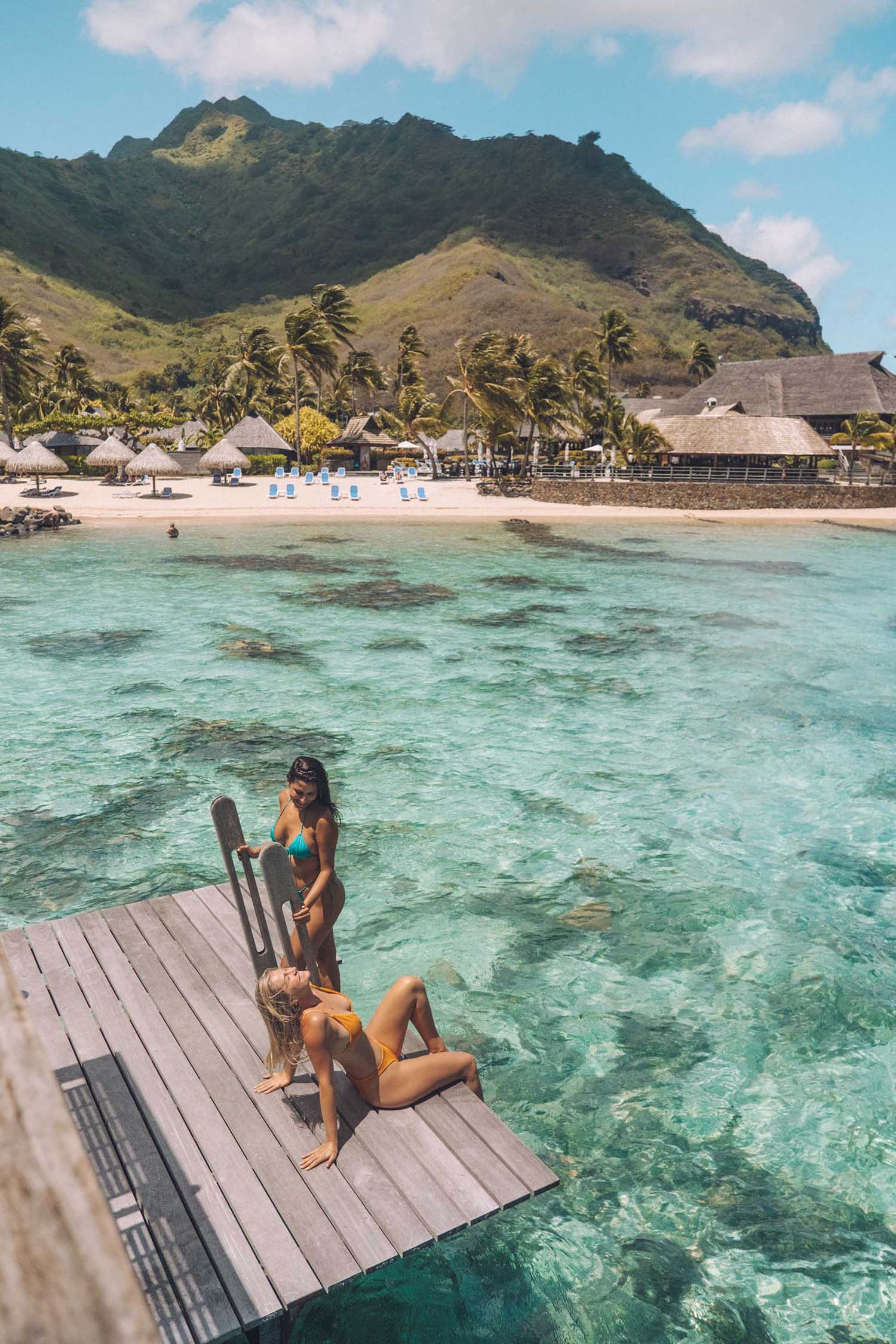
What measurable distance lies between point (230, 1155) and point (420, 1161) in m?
0.82

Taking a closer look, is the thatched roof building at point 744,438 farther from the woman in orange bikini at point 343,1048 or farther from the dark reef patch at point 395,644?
the woman in orange bikini at point 343,1048

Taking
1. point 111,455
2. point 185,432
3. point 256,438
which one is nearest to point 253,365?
point 185,432

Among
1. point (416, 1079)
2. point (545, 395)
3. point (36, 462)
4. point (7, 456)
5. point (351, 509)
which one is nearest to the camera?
point (416, 1079)

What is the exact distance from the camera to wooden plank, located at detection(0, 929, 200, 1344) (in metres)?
3.28

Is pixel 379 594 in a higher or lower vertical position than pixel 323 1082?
lower

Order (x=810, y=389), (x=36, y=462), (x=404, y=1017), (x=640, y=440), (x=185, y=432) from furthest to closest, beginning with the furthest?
(x=185, y=432)
(x=810, y=389)
(x=640, y=440)
(x=36, y=462)
(x=404, y=1017)

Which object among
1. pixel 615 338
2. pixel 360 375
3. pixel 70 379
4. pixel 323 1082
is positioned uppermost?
pixel 615 338

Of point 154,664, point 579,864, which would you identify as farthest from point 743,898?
point 154,664

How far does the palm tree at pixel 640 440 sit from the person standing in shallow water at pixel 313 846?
163ft

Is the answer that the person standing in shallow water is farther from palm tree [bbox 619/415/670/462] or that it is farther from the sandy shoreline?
→ palm tree [bbox 619/415/670/462]

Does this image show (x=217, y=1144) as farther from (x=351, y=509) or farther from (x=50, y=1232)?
(x=351, y=509)

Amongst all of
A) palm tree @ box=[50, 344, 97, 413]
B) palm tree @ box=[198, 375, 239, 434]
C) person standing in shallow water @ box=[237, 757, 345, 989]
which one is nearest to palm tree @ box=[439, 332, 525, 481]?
palm tree @ box=[198, 375, 239, 434]

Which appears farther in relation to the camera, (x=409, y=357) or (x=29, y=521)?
(x=409, y=357)

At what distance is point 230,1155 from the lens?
3906 mm
